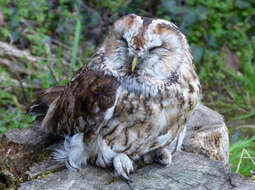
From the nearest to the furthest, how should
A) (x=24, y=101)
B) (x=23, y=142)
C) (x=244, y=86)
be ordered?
(x=23, y=142) → (x=24, y=101) → (x=244, y=86)

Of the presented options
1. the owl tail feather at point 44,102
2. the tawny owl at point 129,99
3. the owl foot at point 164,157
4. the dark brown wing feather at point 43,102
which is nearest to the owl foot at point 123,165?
the tawny owl at point 129,99

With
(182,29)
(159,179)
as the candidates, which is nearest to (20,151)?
(159,179)

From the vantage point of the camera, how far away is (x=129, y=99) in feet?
7.35

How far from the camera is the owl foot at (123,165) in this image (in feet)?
7.30

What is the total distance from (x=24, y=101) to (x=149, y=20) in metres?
2.21

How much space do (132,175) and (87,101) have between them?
18.6 inches

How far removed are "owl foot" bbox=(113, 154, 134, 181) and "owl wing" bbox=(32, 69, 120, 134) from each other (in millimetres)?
212

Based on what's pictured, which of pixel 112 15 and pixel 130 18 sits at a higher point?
pixel 130 18

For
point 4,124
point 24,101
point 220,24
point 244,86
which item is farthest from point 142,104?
point 220,24

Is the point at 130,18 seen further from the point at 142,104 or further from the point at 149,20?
the point at 142,104

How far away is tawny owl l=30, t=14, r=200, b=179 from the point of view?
7.06ft

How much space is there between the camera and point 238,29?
16.3 ft

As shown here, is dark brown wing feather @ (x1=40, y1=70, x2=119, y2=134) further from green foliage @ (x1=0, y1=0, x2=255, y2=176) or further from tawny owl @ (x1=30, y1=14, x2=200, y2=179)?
green foliage @ (x1=0, y1=0, x2=255, y2=176)

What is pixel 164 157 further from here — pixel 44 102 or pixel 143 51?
pixel 44 102
